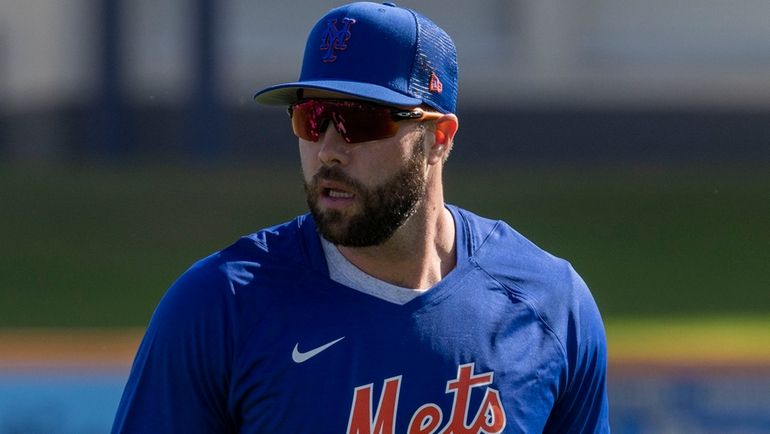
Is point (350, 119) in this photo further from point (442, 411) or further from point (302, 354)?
point (442, 411)

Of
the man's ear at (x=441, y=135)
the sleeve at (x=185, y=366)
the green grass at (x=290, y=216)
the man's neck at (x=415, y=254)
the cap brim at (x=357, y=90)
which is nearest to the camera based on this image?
the sleeve at (x=185, y=366)

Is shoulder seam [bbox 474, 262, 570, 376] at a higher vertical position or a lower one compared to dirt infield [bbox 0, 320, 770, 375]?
higher

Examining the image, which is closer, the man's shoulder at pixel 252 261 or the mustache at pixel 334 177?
the man's shoulder at pixel 252 261

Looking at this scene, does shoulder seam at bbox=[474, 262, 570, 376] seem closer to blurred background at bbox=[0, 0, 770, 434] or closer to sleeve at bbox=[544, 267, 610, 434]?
sleeve at bbox=[544, 267, 610, 434]

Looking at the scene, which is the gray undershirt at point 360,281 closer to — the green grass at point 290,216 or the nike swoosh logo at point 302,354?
the nike swoosh logo at point 302,354

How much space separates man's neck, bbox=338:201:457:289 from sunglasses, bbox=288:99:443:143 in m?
0.20

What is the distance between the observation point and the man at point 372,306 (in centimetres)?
252

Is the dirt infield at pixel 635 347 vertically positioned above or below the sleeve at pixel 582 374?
below

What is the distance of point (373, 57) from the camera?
2.68m

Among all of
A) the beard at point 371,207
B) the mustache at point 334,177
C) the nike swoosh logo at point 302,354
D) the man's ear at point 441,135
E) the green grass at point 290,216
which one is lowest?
the green grass at point 290,216

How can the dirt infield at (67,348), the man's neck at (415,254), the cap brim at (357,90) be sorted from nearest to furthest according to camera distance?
the cap brim at (357,90) < the man's neck at (415,254) < the dirt infield at (67,348)

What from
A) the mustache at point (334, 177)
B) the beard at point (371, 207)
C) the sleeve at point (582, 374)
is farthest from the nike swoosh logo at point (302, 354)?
the sleeve at point (582, 374)

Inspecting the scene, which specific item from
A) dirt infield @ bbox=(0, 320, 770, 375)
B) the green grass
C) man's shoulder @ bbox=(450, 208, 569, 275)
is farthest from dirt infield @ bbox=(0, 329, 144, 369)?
man's shoulder @ bbox=(450, 208, 569, 275)

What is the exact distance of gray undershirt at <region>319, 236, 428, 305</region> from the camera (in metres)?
2.69
